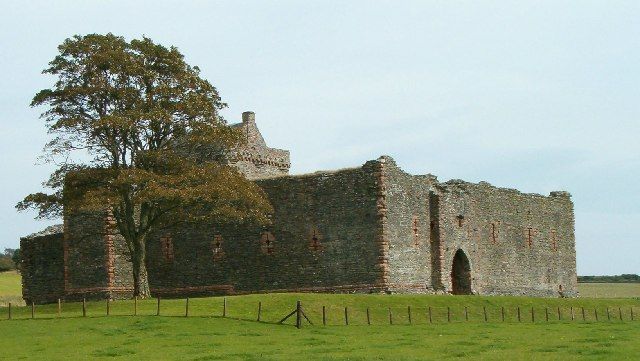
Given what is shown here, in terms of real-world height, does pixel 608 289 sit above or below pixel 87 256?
below

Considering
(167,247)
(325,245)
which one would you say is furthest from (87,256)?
(325,245)

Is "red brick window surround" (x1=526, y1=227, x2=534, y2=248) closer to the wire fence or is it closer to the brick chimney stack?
the wire fence

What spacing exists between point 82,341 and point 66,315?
8.56 metres

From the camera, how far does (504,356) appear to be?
2983 cm

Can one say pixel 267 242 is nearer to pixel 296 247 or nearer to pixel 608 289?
pixel 296 247

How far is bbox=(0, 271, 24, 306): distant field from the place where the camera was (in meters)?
71.4

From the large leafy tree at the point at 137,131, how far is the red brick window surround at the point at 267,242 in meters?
3.92

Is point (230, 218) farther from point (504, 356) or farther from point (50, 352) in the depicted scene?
point (504, 356)

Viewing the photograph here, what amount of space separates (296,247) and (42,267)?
50.2 feet

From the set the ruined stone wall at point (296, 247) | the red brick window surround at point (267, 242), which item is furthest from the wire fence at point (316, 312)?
the red brick window surround at point (267, 242)

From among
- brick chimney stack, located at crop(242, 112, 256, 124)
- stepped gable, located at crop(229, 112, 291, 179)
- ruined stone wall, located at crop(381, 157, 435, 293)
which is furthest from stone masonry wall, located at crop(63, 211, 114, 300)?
ruined stone wall, located at crop(381, 157, 435, 293)

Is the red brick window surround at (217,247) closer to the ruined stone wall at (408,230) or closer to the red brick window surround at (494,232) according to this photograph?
the ruined stone wall at (408,230)

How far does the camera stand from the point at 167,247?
5600cm

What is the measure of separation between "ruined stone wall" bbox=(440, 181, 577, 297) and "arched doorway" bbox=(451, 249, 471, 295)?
1.20 ft
